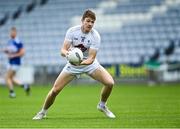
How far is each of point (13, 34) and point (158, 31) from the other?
1676 cm

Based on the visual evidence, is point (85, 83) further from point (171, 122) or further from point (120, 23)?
point (171, 122)

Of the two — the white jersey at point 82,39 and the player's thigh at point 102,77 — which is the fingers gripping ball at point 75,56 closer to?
the white jersey at point 82,39

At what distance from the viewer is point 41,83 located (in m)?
34.2

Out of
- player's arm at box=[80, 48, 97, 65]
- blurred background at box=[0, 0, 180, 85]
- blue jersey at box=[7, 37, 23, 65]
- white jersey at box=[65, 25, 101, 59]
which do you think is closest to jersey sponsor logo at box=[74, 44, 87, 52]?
white jersey at box=[65, 25, 101, 59]

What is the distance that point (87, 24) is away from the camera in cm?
1166

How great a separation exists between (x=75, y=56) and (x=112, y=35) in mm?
26273

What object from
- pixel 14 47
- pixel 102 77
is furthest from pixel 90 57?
pixel 14 47

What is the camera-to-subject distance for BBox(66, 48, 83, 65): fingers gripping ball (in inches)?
448

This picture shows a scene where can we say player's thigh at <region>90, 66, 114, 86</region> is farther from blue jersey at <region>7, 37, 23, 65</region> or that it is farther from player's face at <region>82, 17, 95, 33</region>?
blue jersey at <region>7, 37, 23, 65</region>

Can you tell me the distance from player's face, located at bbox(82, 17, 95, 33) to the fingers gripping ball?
481 mm

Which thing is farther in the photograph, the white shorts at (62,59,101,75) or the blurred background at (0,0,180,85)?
the blurred background at (0,0,180,85)

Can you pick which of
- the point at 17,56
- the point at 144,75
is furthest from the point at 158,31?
the point at 17,56

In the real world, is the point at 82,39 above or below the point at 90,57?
above

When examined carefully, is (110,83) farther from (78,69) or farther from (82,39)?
(82,39)
